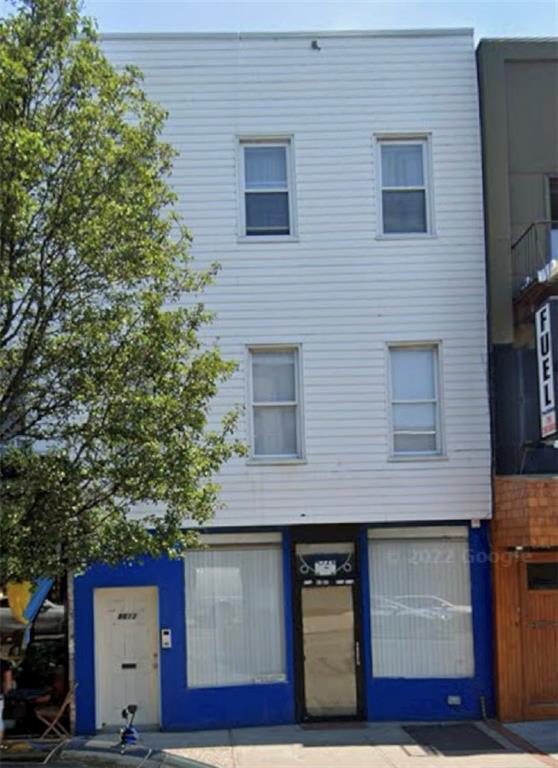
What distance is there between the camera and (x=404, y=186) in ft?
48.9

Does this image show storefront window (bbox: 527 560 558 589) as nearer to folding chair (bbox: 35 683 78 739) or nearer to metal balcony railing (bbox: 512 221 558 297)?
metal balcony railing (bbox: 512 221 558 297)

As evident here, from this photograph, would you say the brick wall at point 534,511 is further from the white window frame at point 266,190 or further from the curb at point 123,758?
the curb at point 123,758

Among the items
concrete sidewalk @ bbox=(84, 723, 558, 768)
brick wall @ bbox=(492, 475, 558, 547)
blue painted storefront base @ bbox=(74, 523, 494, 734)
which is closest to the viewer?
concrete sidewalk @ bbox=(84, 723, 558, 768)

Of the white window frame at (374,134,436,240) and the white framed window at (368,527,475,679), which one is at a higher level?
the white window frame at (374,134,436,240)

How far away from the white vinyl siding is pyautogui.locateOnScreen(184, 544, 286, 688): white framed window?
0.72 m

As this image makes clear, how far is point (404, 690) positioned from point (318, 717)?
4.32ft

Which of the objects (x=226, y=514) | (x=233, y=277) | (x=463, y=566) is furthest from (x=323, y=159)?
(x=463, y=566)

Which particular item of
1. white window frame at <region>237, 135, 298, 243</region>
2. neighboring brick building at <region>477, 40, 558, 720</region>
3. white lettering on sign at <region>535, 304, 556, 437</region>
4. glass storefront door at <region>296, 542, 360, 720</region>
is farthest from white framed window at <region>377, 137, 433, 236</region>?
glass storefront door at <region>296, 542, 360, 720</region>

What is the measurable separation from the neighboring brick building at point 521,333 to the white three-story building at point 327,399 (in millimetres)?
267

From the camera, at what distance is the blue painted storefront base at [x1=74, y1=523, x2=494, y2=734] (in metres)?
13.9

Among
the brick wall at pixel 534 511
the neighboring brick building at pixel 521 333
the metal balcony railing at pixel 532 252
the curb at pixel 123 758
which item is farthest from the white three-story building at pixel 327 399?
the curb at pixel 123 758

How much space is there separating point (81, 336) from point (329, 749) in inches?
276

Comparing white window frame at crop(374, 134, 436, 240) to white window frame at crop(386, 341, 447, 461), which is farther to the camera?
white window frame at crop(374, 134, 436, 240)

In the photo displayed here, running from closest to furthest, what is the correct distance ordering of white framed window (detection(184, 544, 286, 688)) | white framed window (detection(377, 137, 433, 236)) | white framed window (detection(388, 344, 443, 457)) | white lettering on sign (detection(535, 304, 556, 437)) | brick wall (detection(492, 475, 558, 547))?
brick wall (detection(492, 475, 558, 547))
white lettering on sign (detection(535, 304, 556, 437))
white framed window (detection(184, 544, 286, 688))
white framed window (detection(388, 344, 443, 457))
white framed window (detection(377, 137, 433, 236))
